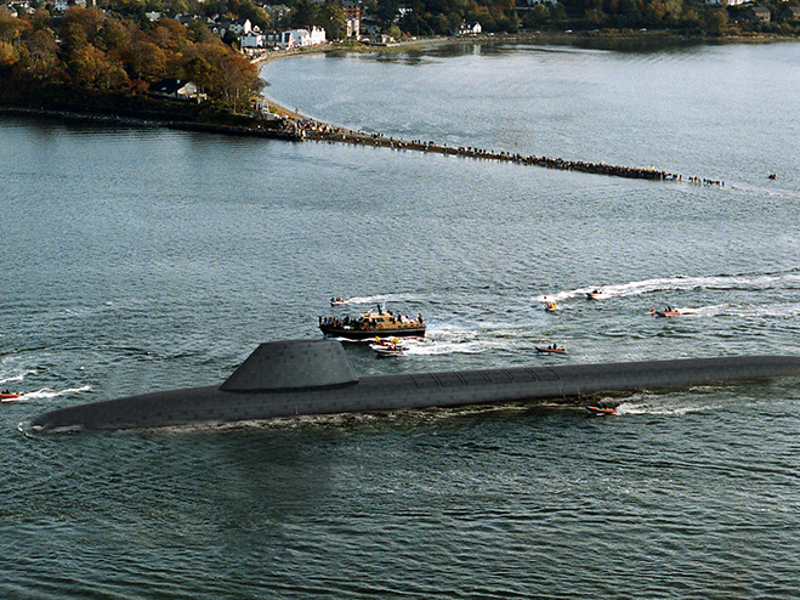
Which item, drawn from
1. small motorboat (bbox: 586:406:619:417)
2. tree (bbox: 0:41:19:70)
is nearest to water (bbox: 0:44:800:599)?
small motorboat (bbox: 586:406:619:417)

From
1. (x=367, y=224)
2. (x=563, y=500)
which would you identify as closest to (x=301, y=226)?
(x=367, y=224)

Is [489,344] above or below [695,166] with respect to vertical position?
below

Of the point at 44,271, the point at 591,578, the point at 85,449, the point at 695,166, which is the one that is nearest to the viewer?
the point at 591,578

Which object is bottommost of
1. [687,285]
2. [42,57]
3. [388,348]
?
[388,348]

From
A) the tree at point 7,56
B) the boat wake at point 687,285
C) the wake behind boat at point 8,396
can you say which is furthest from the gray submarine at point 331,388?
the tree at point 7,56

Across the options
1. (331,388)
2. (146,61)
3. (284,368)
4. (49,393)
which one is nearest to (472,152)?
(146,61)

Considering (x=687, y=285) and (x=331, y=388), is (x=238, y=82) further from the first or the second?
(x=331, y=388)

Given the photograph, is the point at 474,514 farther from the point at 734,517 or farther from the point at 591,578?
the point at 734,517
